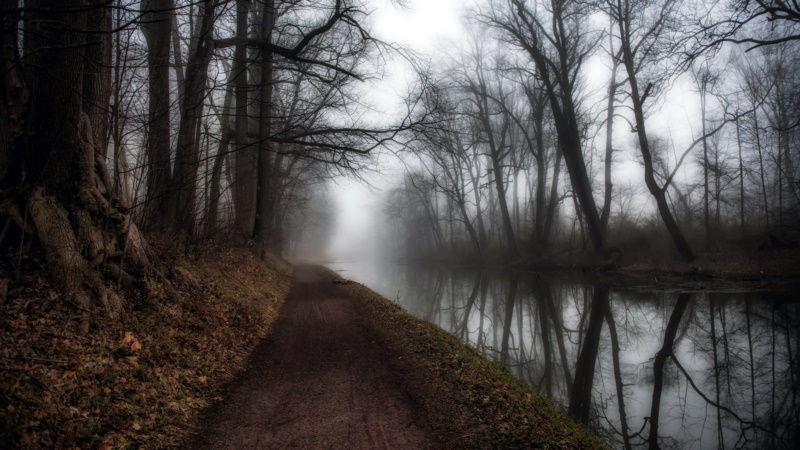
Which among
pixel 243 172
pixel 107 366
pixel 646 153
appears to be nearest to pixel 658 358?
pixel 107 366

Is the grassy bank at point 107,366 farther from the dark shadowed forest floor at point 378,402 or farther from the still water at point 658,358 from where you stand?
the still water at point 658,358

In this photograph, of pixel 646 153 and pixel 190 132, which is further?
pixel 646 153

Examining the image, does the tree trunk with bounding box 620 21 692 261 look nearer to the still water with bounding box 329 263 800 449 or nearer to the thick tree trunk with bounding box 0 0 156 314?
the still water with bounding box 329 263 800 449

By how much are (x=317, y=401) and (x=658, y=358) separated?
21.8 feet

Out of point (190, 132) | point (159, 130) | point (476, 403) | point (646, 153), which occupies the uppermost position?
point (646, 153)

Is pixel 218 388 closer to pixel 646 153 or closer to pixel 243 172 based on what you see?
pixel 243 172

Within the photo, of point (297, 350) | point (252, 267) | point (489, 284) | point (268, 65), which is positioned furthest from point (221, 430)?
point (489, 284)

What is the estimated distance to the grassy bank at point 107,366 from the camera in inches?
132

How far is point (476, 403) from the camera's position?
192 inches

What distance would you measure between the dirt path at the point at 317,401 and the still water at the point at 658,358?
2586 millimetres

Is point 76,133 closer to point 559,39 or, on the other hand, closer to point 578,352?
point 578,352

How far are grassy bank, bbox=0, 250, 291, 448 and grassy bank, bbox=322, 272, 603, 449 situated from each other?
256cm

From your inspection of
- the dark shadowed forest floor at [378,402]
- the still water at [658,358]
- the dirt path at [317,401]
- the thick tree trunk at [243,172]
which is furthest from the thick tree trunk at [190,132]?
the still water at [658,358]

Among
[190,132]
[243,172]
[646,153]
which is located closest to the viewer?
[190,132]
